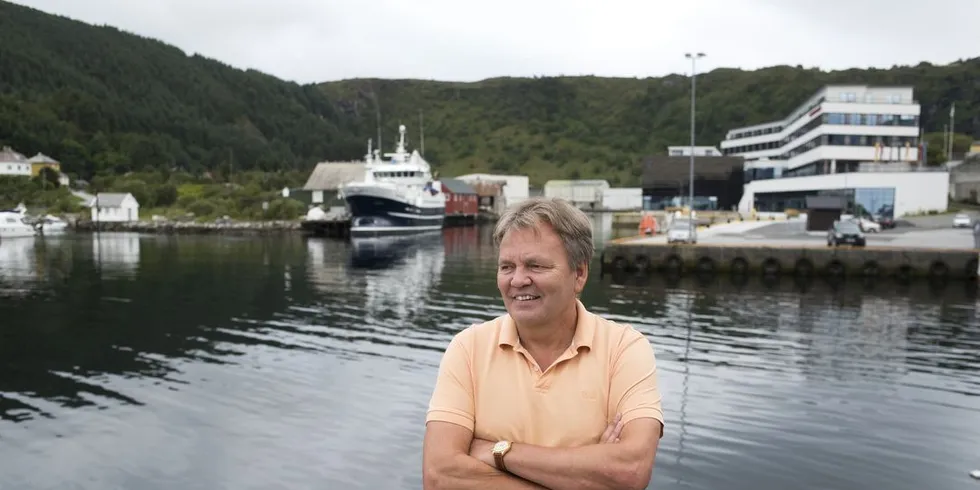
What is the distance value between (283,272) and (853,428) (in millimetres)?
25792

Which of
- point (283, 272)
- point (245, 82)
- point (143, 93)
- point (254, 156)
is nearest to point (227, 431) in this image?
point (283, 272)

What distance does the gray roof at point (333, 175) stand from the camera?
91688 millimetres

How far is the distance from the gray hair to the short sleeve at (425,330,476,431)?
0.49 meters

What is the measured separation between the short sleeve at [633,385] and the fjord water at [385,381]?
221 inches

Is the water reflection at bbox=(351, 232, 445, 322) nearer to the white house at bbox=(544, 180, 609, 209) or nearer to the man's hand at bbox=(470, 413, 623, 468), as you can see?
the man's hand at bbox=(470, 413, 623, 468)

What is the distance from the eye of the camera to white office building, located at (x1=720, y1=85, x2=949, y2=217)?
189 ft

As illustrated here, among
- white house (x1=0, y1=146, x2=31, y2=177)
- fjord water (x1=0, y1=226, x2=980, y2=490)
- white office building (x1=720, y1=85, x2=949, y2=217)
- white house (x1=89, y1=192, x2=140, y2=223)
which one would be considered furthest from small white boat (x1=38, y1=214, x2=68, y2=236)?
white office building (x1=720, y1=85, x2=949, y2=217)

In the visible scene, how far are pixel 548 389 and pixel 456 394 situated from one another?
35 centimetres

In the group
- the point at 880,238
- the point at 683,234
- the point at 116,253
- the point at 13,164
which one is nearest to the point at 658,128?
the point at 13,164

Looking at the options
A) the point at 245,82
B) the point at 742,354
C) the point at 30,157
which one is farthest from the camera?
the point at 245,82

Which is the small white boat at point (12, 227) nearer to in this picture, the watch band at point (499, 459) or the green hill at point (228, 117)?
the green hill at point (228, 117)

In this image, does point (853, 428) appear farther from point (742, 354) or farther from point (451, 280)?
point (451, 280)

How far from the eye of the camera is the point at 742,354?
1452cm

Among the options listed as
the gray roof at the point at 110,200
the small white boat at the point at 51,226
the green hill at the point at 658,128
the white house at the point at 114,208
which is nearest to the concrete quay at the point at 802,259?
the small white boat at the point at 51,226
